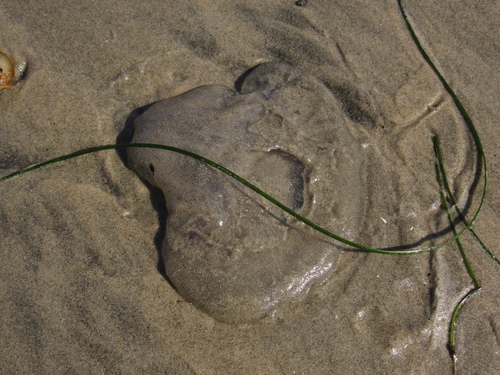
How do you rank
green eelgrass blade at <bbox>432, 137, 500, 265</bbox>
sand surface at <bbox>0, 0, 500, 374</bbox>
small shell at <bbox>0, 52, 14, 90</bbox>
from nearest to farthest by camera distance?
sand surface at <bbox>0, 0, 500, 374</bbox>
green eelgrass blade at <bbox>432, 137, 500, 265</bbox>
small shell at <bbox>0, 52, 14, 90</bbox>

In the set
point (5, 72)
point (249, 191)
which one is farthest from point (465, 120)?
point (5, 72)

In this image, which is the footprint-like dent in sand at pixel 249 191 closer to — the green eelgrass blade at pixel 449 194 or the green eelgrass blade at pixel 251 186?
the green eelgrass blade at pixel 251 186

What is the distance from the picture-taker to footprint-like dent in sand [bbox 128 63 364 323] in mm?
2568

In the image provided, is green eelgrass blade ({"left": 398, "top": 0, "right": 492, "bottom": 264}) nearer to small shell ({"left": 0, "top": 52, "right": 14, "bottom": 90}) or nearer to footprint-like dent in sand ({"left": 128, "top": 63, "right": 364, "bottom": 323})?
footprint-like dent in sand ({"left": 128, "top": 63, "right": 364, "bottom": 323})

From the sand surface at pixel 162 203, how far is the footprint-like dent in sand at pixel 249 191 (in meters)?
0.15

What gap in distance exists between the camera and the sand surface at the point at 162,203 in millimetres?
2482

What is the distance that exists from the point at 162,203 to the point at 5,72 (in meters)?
1.64

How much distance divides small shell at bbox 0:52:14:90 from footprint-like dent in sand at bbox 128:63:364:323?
1114 millimetres

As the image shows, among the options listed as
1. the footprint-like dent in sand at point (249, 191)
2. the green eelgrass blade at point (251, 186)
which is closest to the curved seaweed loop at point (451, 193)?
the green eelgrass blade at point (251, 186)

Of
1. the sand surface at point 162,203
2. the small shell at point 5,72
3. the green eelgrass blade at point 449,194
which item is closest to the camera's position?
the sand surface at point 162,203

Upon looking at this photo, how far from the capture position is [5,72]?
323 centimetres

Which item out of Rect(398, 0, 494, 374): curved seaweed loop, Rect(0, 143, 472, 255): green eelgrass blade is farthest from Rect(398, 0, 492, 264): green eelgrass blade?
Rect(0, 143, 472, 255): green eelgrass blade

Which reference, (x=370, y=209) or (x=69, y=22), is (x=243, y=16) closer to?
(x=69, y=22)

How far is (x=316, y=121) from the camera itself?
3051 millimetres
